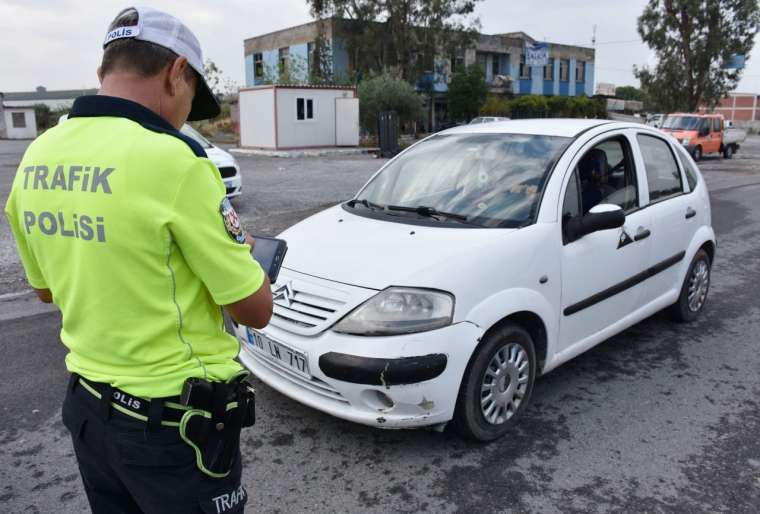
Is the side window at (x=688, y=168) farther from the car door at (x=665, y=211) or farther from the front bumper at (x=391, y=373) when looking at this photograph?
the front bumper at (x=391, y=373)

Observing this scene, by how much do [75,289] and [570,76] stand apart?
185 ft

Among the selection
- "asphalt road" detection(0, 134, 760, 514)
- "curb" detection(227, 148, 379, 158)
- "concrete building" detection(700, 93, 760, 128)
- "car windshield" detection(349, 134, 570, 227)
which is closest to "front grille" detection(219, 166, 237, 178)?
"asphalt road" detection(0, 134, 760, 514)

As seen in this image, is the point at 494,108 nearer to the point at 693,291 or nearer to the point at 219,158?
the point at 219,158

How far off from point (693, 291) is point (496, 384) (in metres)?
2.65

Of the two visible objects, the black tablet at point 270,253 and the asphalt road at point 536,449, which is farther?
the asphalt road at point 536,449

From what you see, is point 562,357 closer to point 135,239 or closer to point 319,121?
point 135,239

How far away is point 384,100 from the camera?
30359mm

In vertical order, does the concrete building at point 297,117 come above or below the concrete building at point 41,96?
below

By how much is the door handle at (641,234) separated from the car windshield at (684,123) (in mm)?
22770

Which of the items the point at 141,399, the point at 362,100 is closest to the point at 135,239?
the point at 141,399

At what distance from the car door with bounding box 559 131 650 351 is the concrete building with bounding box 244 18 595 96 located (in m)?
36.8

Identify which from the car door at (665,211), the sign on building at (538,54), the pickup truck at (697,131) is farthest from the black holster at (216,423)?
the sign on building at (538,54)

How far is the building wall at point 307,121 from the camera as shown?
2527 centimetres

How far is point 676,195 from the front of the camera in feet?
15.7
